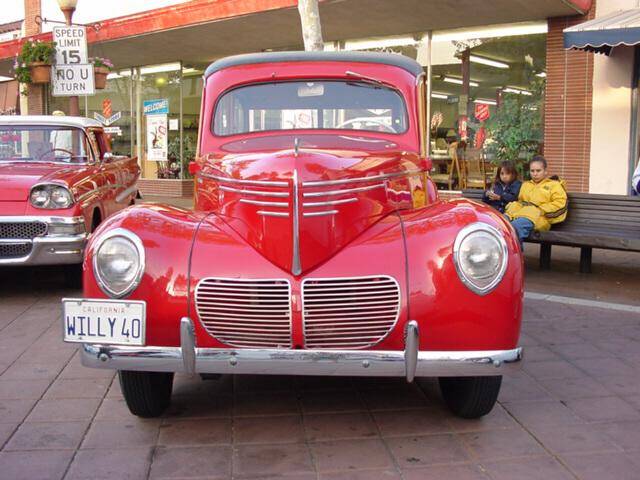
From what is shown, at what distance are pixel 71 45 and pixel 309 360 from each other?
872cm

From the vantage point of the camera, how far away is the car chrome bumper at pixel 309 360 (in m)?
3.02

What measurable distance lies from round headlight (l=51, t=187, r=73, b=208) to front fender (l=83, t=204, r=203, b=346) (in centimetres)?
317

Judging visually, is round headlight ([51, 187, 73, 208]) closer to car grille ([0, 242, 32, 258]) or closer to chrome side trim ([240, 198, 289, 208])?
car grille ([0, 242, 32, 258])

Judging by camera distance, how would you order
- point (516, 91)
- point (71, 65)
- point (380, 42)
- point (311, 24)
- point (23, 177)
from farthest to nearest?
point (380, 42) < point (516, 91) < point (71, 65) < point (311, 24) < point (23, 177)

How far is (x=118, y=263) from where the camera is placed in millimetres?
3211

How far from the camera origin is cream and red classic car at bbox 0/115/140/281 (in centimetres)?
620

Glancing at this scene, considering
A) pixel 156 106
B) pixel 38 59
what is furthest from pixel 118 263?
pixel 156 106

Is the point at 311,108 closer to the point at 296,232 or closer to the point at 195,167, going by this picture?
the point at 195,167

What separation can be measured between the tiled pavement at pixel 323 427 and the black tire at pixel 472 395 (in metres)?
0.07

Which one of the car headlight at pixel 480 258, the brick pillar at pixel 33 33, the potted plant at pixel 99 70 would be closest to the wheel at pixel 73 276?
the car headlight at pixel 480 258

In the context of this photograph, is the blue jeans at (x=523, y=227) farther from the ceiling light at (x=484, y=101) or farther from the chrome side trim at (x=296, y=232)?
the ceiling light at (x=484, y=101)

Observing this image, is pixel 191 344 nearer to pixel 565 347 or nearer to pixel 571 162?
pixel 565 347

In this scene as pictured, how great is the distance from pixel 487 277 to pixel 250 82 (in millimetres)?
2221

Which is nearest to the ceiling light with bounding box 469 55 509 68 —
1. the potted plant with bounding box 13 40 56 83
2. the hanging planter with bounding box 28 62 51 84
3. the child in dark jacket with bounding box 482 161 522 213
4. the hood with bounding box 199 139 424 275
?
the child in dark jacket with bounding box 482 161 522 213
